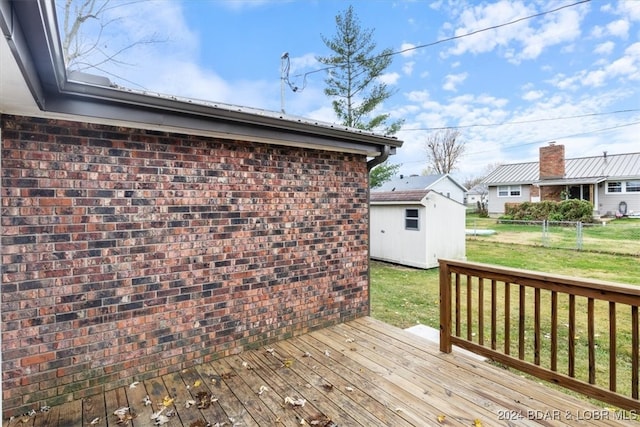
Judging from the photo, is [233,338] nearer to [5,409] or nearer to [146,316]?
[146,316]

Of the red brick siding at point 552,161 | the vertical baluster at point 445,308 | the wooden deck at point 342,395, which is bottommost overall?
the wooden deck at point 342,395

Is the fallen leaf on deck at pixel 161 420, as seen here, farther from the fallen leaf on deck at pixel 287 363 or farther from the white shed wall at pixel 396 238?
the white shed wall at pixel 396 238

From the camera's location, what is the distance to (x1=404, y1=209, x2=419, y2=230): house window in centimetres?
933

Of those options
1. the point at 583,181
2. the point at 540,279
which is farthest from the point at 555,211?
the point at 540,279

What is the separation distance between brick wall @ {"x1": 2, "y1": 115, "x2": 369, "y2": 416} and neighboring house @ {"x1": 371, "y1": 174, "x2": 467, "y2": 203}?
19.1 metres

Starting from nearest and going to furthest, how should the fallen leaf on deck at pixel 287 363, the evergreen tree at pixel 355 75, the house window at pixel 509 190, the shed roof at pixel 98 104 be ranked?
1. the shed roof at pixel 98 104
2. the fallen leaf on deck at pixel 287 363
3. the evergreen tree at pixel 355 75
4. the house window at pixel 509 190

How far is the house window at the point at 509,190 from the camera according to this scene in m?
23.8

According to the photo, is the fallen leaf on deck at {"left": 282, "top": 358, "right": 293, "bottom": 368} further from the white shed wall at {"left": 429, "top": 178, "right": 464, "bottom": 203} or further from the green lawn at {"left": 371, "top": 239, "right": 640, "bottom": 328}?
the white shed wall at {"left": 429, "top": 178, "right": 464, "bottom": 203}

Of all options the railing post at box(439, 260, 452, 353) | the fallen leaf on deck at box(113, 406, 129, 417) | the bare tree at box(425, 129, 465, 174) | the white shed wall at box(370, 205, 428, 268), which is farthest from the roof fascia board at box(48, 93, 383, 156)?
the bare tree at box(425, 129, 465, 174)

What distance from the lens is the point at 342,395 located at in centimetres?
266

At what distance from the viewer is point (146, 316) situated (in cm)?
290

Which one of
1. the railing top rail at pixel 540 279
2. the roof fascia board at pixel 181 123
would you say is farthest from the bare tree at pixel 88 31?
the railing top rail at pixel 540 279

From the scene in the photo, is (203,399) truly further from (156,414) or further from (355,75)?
(355,75)

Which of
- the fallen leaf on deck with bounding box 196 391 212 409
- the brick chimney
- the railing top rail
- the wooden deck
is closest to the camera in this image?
the railing top rail
